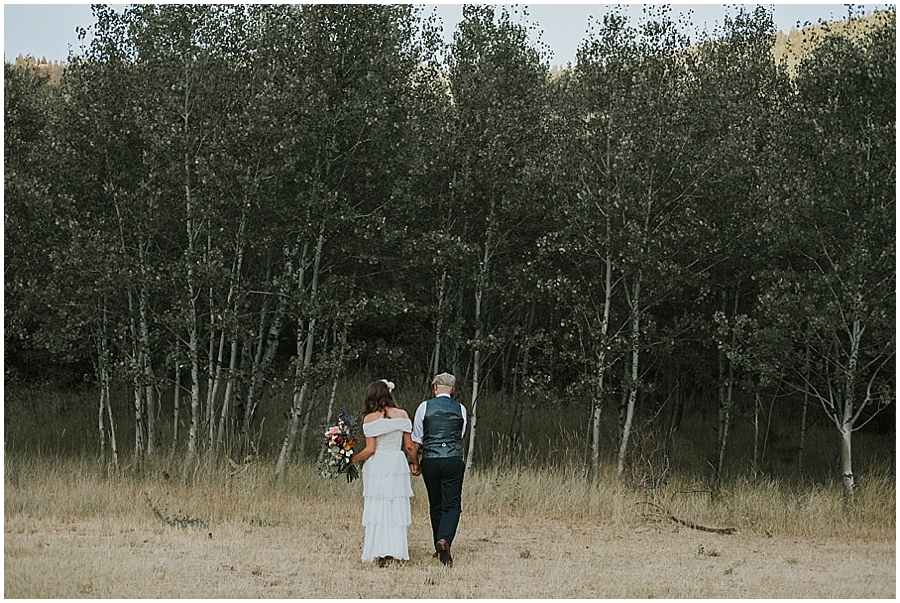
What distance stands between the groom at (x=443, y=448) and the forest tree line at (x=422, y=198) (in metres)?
8.43

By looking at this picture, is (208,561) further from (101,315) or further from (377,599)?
(101,315)

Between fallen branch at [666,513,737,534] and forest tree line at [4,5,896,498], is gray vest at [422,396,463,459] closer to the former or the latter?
fallen branch at [666,513,737,534]

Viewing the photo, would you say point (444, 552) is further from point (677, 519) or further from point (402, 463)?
point (677, 519)

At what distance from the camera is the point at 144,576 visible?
1110 cm

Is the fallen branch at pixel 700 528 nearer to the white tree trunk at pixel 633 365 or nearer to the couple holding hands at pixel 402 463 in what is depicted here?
the white tree trunk at pixel 633 365

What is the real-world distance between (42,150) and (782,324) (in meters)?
15.0

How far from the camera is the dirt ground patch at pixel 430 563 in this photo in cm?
1079

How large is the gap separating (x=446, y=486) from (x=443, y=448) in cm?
44

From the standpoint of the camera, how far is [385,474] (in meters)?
11.5

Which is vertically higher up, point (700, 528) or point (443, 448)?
point (443, 448)

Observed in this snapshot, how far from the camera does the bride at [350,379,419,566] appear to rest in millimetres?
11461

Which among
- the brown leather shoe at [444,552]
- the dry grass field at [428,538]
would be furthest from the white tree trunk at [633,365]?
the brown leather shoe at [444,552]

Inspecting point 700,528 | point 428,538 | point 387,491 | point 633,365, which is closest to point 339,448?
point 387,491

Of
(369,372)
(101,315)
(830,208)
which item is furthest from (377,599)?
Result: (369,372)
